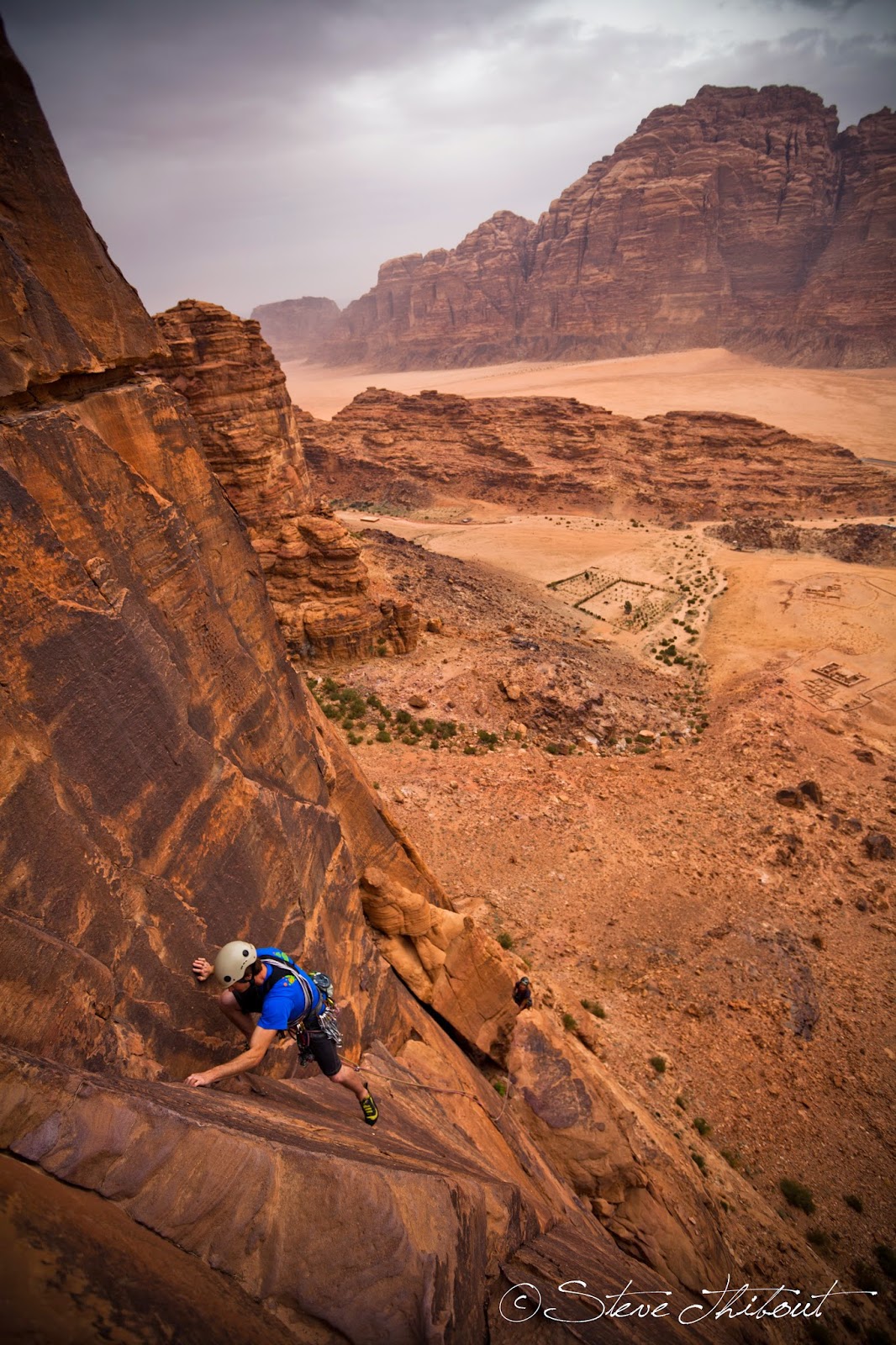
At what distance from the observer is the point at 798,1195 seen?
10523 mm

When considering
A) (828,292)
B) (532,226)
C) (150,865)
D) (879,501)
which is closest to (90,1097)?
(150,865)

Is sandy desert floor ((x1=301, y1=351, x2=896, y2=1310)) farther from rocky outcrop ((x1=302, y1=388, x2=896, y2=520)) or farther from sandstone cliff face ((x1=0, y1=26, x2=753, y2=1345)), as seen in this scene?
rocky outcrop ((x1=302, y1=388, x2=896, y2=520))

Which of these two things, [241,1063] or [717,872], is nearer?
[241,1063]

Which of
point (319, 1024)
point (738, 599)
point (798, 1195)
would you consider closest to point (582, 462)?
point (738, 599)

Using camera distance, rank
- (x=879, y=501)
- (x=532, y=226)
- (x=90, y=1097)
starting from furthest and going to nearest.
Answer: (x=532, y=226) → (x=879, y=501) → (x=90, y=1097)

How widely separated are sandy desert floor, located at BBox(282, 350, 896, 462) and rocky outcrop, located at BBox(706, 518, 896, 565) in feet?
117

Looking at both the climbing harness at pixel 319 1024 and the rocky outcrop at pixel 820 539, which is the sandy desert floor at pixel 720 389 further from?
the climbing harness at pixel 319 1024

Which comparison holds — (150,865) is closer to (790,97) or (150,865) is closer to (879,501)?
(879,501)

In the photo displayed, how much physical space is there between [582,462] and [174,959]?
66.3 meters

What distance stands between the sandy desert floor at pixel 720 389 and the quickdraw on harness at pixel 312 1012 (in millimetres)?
89329

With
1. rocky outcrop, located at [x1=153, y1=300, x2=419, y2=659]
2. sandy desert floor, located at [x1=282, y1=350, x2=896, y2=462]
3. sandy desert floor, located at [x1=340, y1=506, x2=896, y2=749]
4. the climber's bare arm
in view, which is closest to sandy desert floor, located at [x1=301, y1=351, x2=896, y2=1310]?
sandy desert floor, located at [x1=340, y1=506, x2=896, y2=749]

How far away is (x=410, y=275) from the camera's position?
7751 inches

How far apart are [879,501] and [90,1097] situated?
67305 mm

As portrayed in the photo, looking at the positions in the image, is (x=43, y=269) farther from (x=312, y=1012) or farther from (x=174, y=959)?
(x=312, y=1012)
